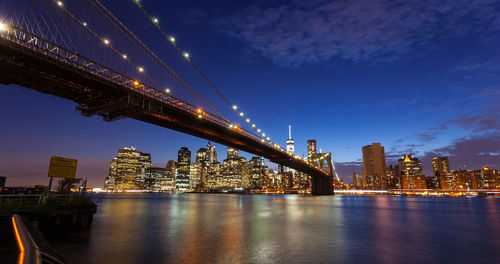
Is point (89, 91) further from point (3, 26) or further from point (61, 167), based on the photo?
point (61, 167)

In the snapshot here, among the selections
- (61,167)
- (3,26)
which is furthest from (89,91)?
(61,167)

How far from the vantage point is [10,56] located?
70.6 ft

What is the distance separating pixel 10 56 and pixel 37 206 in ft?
44.8

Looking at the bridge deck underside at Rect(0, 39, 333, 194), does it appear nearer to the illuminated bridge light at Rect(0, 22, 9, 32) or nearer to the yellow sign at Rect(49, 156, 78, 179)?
the illuminated bridge light at Rect(0, 22, 9, 32)

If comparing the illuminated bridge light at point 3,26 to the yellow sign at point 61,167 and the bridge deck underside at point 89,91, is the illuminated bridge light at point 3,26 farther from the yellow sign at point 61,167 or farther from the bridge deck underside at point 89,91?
the yellow sign at point 61,167

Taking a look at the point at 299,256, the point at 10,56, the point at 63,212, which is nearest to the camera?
the point at 299,256

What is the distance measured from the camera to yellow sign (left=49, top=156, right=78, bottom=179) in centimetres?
1906

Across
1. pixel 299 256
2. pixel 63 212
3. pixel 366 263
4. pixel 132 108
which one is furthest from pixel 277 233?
pixel 132 108

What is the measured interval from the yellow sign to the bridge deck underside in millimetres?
9405

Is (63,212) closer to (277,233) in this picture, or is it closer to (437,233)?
(277,233)

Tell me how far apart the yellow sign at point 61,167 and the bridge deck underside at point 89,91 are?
9.40 m

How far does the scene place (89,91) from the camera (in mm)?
28859

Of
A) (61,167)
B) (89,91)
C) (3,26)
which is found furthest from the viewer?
(89,91)

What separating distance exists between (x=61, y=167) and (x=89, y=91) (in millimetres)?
12261
